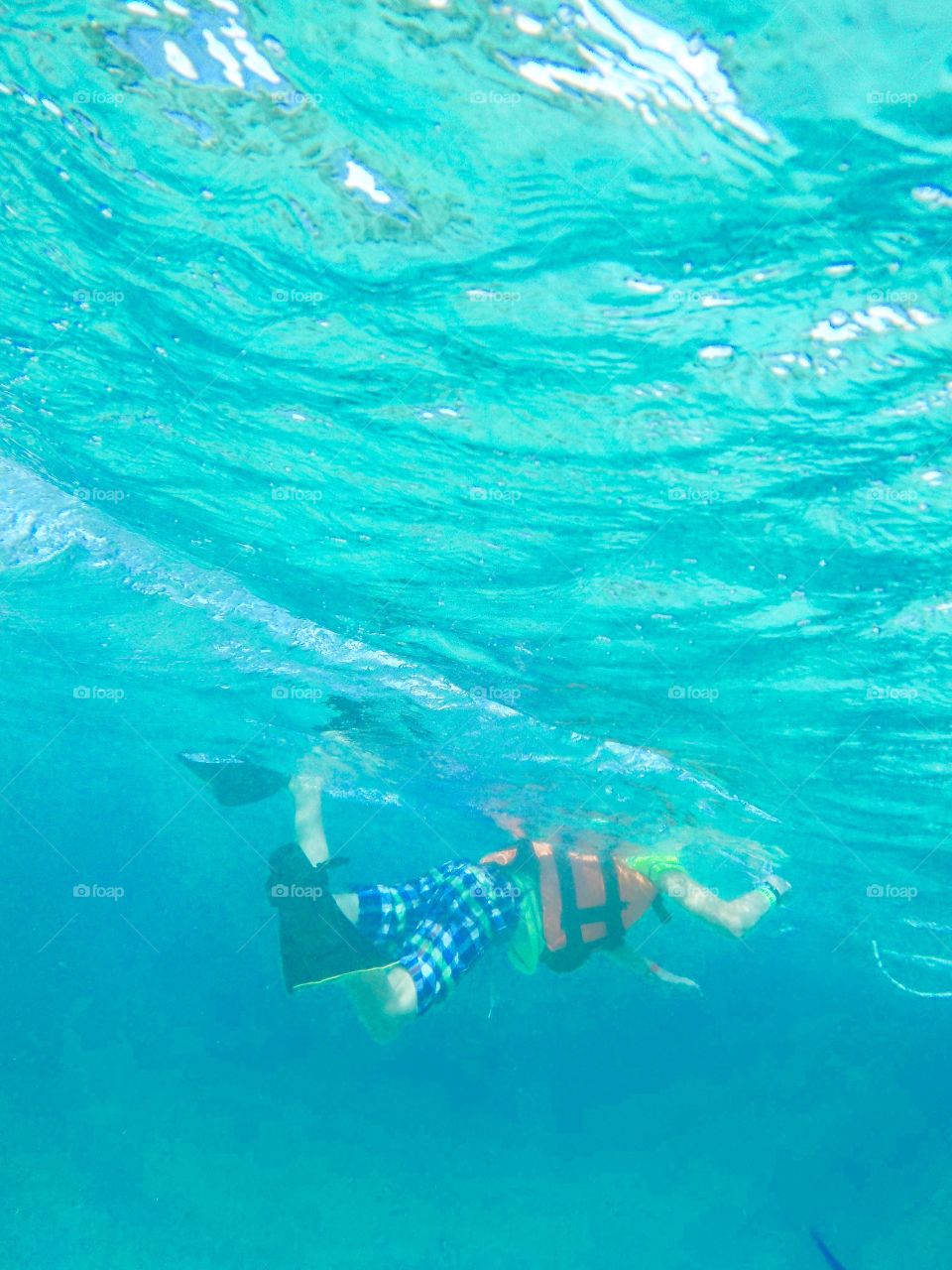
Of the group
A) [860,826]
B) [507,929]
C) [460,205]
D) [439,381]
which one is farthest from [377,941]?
[860,826]

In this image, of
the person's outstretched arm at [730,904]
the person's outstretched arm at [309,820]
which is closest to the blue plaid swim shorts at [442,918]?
the person's outstretched arm at [309,820]

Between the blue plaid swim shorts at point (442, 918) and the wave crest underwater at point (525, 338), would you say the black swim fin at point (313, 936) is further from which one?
the wave crest underwater at point (525, 338)

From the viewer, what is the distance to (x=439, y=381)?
7367mm

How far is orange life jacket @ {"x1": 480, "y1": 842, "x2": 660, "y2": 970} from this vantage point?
1198 centimetres

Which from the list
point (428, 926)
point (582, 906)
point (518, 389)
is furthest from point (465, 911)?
point (518, 389)

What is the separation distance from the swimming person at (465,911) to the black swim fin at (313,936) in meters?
0.02

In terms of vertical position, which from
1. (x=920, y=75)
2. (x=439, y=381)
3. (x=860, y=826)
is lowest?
(x=860, y=826)

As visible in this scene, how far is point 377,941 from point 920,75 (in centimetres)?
1206

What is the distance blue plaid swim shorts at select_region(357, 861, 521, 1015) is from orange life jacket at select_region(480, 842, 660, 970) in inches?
30.4

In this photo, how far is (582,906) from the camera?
11984mm

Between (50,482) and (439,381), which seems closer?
(439,381)

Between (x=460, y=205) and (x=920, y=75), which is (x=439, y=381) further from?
(x=920, y=75)

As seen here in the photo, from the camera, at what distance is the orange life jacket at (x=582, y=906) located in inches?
472

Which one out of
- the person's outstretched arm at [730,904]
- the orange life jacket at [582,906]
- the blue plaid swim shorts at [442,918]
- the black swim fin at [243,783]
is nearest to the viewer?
the person's outstretched arm at [730,904]
